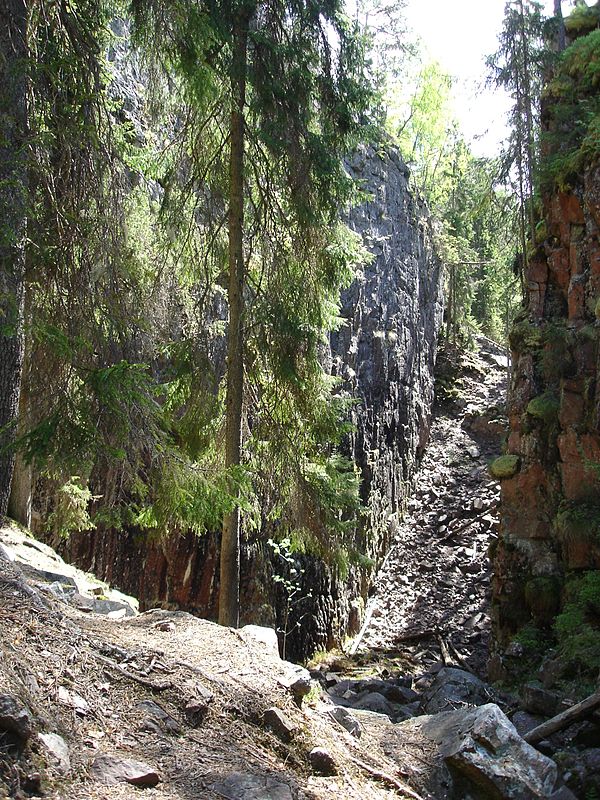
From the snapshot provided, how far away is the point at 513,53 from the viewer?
54.1 feet

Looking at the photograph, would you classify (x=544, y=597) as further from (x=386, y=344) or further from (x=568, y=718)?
(x=386, y=344)

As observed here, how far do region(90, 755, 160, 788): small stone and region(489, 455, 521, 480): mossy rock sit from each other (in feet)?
32.5

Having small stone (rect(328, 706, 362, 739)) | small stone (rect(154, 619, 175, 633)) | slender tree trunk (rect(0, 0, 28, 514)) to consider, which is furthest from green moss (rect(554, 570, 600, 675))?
slender tree trunk (rect(0, 0, 28, 514))

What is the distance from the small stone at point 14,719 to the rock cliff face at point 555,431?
879cm

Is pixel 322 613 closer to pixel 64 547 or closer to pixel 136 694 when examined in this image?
pixel 64 547

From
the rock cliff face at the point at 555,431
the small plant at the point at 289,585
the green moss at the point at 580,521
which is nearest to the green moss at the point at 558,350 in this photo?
the rock cliff face at the point at 555,431

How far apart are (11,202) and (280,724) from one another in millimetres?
4217

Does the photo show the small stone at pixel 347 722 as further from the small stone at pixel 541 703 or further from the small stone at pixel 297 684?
the small stone at pixel 541 703

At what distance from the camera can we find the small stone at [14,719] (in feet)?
8.73

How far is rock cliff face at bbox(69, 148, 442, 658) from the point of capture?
11.4 metres

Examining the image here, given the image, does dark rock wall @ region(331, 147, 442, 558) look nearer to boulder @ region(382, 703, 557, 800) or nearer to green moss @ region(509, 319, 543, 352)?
green moss @ region(509, 319, 543, 352)

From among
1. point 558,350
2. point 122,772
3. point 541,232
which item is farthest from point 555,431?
point 122,772

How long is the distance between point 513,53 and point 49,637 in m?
17.5

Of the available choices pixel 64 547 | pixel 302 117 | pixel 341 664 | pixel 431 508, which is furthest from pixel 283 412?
pixel 431 508
